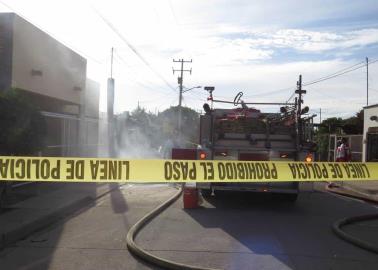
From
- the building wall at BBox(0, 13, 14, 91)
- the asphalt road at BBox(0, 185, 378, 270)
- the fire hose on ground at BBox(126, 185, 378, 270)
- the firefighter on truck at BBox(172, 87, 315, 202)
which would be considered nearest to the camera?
the fire hose on ground at BBox(126, 185, 378, 270)

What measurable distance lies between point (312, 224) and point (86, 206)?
16.4 feet

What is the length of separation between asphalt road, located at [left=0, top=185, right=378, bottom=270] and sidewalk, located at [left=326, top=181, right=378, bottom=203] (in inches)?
85.6

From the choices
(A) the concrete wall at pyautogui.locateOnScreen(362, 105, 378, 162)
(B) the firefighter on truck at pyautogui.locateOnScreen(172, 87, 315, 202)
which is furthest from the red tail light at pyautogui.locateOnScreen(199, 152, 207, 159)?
(A) the concrete wall at pyautogui.locateOnScreen(362, 105, 378, 162)

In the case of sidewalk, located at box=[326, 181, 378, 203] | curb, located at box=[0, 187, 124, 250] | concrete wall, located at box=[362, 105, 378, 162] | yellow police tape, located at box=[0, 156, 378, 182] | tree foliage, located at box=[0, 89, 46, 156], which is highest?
concrete wall, located at box=[362, 105, 378, 162]

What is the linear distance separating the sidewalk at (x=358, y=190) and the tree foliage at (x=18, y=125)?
8375 millimetres

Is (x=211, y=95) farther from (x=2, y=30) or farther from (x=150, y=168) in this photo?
(x=150, y=168)

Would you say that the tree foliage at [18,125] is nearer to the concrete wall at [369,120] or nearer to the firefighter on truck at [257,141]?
the firefighter on truck at [257,141]

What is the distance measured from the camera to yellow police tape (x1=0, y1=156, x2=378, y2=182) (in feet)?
22.6

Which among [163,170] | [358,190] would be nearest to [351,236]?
[163,170]

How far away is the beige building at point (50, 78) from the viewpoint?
14.6m

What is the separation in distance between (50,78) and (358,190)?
1079cm

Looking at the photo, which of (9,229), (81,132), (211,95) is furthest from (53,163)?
(81,132)

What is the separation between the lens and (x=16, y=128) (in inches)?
399

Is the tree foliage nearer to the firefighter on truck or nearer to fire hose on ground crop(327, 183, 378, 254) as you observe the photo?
the firefighter on truck
